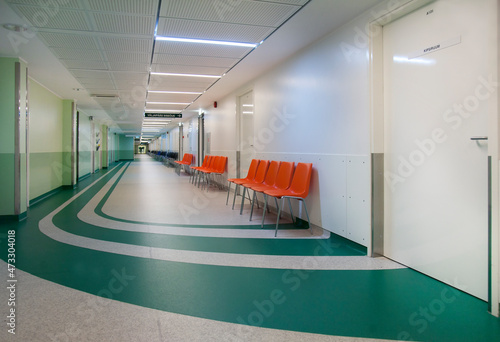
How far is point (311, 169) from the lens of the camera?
4.56 m

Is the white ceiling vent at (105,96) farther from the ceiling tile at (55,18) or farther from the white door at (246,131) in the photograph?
the ceiling tile at (55,18)

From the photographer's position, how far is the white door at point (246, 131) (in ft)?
24.3

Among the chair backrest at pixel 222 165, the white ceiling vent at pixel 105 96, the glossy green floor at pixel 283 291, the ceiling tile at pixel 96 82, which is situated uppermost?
the white ceiling vent at pixel 105 96

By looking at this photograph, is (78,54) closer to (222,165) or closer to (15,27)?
(15,27)

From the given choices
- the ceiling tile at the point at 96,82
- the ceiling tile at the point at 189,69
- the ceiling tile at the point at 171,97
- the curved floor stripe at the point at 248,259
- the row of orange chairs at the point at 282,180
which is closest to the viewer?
the curved floor stripe at the point at 248,259

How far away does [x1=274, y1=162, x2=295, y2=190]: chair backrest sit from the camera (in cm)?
494

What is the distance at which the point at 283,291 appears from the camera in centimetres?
260

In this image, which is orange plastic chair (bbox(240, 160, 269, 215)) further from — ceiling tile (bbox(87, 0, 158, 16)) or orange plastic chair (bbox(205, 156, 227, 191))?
ceiling tile (bbox(87, 0, 158, 16))

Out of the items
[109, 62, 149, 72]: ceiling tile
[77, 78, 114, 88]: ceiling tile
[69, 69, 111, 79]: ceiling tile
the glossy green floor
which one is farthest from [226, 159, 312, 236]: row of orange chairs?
[77, 78, 114, 88]: ceiling tile

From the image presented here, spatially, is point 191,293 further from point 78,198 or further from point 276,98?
point 78,198

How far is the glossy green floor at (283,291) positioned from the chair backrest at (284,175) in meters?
1.28

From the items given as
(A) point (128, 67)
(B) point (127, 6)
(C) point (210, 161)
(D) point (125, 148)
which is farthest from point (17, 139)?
(D) point (125, 148)

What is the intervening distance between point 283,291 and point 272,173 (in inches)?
120

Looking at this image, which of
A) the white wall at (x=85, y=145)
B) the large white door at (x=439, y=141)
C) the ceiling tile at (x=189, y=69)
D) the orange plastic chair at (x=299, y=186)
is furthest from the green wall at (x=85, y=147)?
the large white door at (x=439, y=141)
